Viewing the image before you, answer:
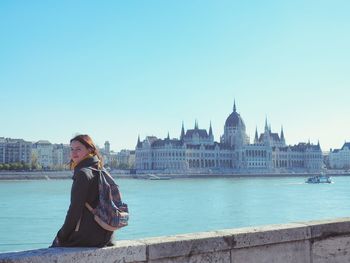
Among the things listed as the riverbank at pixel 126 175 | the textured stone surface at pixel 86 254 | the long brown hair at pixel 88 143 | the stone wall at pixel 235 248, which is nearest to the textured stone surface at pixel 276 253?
the stone wall at pixel 235 248

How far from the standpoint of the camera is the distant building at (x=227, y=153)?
13502 centimetres

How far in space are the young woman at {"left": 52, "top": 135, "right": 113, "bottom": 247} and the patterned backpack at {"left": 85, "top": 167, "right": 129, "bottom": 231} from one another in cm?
4

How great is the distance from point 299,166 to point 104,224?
6171 inches

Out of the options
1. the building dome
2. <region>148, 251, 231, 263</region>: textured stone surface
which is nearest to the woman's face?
<region>148, 251, 231, 263</region>: textured stone surface

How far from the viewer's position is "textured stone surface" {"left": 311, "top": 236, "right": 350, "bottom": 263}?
5105 millimetres

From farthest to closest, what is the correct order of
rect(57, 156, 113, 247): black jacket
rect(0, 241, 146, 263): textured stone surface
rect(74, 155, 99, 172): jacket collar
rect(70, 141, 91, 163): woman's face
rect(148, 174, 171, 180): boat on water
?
rect(148, 174, 171, 180): boat on water → rect(70, 141, 91, 163): woman's face → rect(74, 155, 99, 172): jacket collar → rect(57, 156, 113, 247): black jacket → rect(0, 241, 146, 263): textured stone surface

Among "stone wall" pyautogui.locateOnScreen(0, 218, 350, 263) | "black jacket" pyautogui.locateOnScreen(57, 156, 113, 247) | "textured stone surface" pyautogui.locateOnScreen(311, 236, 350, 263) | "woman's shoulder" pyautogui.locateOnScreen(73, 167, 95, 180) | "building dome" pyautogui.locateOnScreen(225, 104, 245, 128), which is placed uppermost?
"building dome" pyautogui.locateOnScreen(225, 104, 245, 128)

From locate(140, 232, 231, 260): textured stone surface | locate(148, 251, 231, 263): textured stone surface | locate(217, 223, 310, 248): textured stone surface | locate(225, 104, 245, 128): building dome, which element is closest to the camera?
A: locate(140, 232, 231, 260): textured stone surface

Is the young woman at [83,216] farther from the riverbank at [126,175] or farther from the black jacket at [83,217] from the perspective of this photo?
the riverbank at [126,175]

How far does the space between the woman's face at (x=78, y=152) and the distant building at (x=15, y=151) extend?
464ft

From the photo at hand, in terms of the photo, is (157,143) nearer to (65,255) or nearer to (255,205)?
(255,205)

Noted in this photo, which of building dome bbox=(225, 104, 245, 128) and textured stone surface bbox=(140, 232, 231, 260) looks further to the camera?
building dome bbox=(225, 104, 245, 128)

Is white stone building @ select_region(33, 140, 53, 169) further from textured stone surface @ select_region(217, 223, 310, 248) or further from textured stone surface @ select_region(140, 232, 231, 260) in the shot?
textured stone surface @ select_region(140, 232, 231, 260)

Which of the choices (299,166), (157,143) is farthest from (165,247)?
(299,166)
